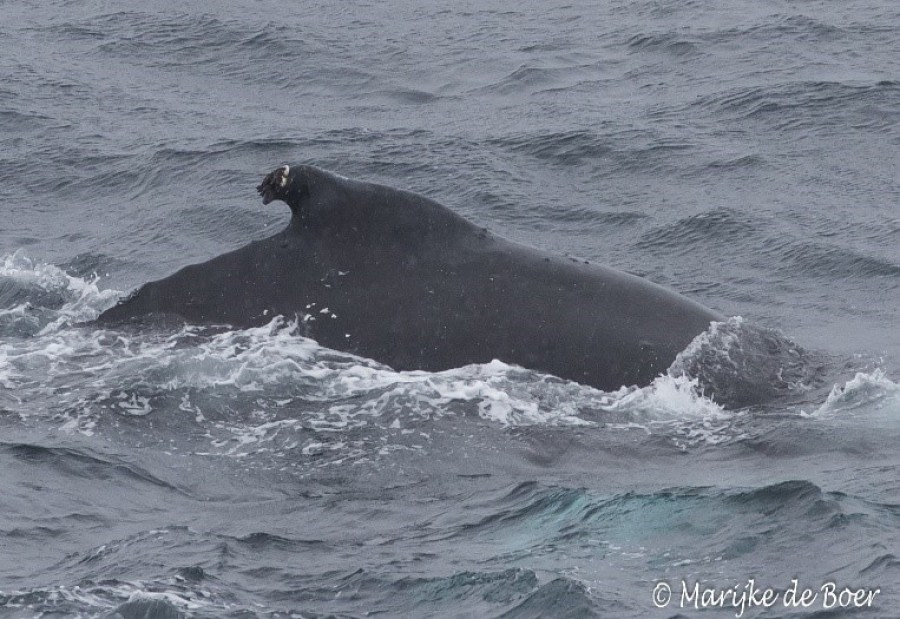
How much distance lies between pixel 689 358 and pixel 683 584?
344 centimetres

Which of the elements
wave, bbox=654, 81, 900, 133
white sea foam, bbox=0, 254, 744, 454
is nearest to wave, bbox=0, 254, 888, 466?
white sea foam, bbox=0, 254, 744, 454

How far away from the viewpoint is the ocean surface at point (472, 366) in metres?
8.19

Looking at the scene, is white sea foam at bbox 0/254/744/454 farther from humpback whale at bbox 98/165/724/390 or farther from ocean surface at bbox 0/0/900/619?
humpback whale at bbox 98/165/724/390

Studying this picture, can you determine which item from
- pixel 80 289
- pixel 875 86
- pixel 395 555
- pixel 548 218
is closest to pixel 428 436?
pixel 395 555

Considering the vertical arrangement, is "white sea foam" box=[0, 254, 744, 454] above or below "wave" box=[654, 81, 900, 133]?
below

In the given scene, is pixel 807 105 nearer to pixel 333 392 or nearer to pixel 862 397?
Result: pixel 862 397

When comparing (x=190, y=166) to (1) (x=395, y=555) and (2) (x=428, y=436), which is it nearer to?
(2) (x=428, y=436)

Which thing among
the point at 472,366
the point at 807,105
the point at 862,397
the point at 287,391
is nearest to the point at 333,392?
the point at 287,391

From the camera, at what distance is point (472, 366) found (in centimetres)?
1102

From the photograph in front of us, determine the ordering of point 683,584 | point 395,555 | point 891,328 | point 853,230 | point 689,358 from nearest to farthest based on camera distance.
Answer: point 683,584
point 395,555
point 689,358
point 891,328
point 853,230

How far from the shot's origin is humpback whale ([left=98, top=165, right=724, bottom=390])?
11.1 meters

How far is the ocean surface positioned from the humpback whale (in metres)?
0.23

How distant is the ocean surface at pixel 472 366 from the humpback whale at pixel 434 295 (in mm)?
235

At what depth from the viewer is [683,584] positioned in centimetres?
781
